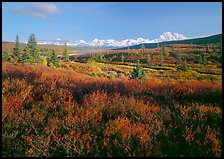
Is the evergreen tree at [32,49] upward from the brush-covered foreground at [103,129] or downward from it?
upward

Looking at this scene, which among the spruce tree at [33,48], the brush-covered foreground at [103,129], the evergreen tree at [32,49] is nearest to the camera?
the brush-covered foreground at [103,129]

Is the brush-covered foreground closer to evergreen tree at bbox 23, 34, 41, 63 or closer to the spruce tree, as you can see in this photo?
evergreen tree at bbox 23, 34, 41, 63

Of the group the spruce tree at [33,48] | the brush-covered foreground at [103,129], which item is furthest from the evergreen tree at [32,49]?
the brush-covered foreground at [103,129]

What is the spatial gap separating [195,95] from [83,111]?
449 centimetres

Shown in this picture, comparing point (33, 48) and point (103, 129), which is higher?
point (33, 48)

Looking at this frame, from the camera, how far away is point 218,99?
22.8ft

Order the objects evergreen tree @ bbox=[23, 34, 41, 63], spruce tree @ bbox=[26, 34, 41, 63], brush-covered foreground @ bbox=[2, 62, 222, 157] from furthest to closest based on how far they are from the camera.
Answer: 1. spruce tree @ bbox=[26, 34, 41, 63]
2. evergreen tree @ bbox=[23, 34, 41, 63]
3. brush-covered foreground @ bbox=[2, 62, 222, 157]

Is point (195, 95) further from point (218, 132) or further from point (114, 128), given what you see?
point (114, 128)

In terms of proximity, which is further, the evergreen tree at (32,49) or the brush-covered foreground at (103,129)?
the evergreen tree at (32,49)

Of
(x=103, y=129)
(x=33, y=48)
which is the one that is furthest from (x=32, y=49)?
(x=103, y=129)

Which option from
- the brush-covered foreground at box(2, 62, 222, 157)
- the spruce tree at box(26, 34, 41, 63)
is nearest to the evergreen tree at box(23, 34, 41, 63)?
the spruce tree at box(26, 34, 41, 63)

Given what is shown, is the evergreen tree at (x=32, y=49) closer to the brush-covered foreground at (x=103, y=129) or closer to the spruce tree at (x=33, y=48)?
the spruce tree at (x=33, y=48)

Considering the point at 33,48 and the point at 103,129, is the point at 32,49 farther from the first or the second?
the point at 103,129

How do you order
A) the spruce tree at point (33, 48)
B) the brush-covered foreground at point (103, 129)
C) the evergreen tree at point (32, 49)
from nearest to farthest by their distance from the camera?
the brush-covered foreground at point (103, 129), the evergreen tree at point (32, 49), the spruce tree at point (33, 48)
